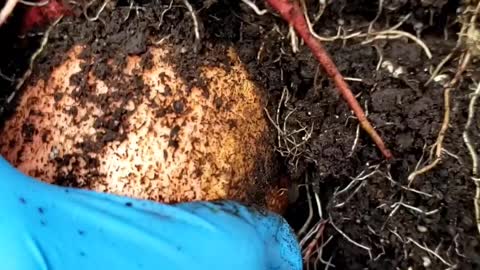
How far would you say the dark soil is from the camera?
1.15 m

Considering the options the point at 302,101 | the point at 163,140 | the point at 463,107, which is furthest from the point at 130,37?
the point at 463,107

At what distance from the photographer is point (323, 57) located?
1.13 m

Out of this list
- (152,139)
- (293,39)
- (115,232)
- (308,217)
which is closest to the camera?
(115,232)

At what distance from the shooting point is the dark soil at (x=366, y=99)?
1.15 metres

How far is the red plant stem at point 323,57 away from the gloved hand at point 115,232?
0.22 metres

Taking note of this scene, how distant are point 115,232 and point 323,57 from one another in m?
0.39

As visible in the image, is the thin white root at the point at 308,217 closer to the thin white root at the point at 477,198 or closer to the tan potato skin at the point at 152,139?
the tan potato skin at the point at 152,139

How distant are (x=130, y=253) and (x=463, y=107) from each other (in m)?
0.54

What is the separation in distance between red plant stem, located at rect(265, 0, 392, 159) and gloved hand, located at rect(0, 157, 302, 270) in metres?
0.22

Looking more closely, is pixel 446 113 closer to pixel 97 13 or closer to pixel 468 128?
pixel 468 128

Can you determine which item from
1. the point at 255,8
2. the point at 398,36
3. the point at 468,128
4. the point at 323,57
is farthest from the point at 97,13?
the point at 468,128

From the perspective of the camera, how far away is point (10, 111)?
1161mm

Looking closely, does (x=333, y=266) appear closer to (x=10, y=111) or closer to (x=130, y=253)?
(x=130, y=253)

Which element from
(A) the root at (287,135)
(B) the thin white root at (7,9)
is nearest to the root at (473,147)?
(A) the root at (287,135)
